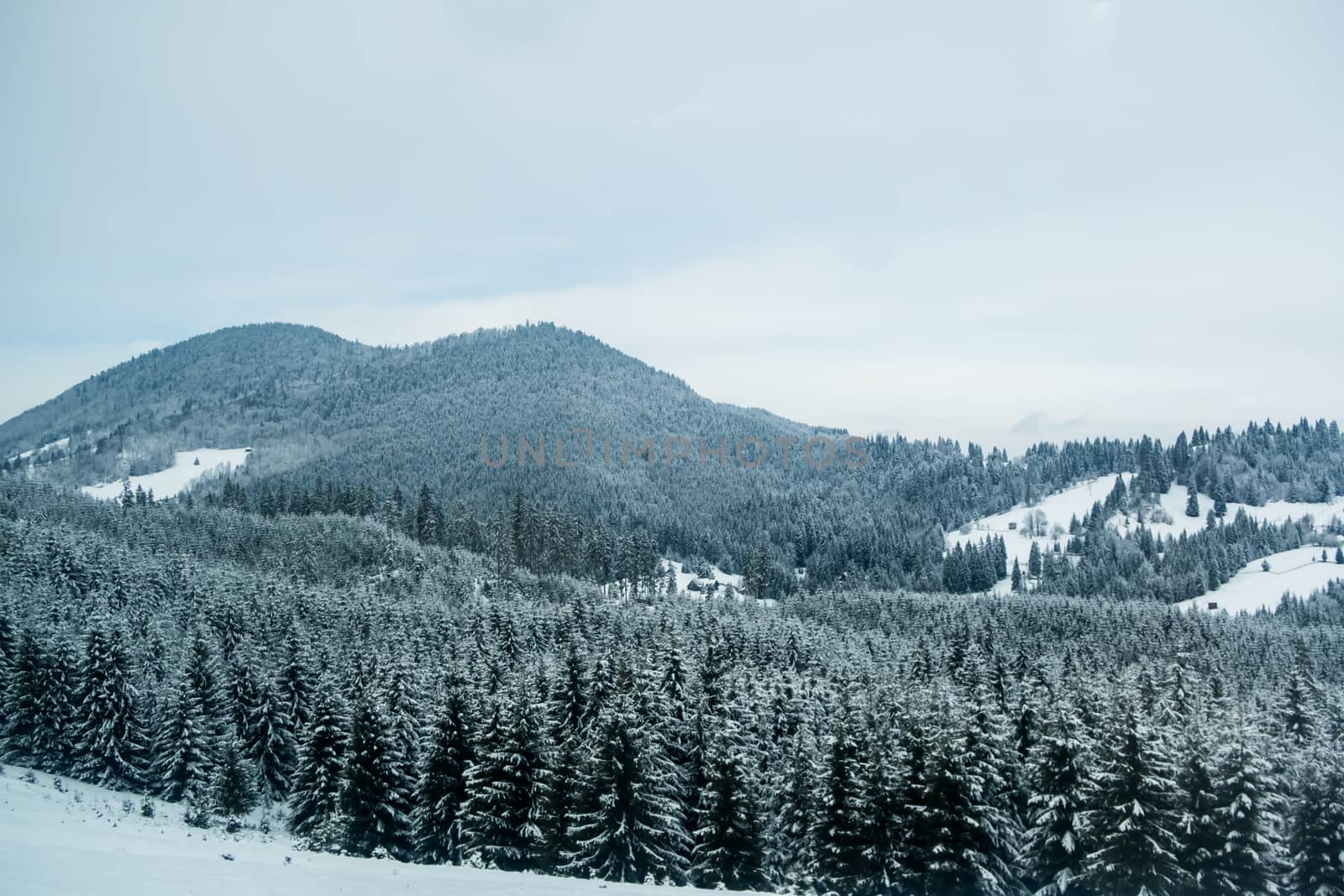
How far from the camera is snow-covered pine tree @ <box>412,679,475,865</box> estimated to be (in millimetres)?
41812

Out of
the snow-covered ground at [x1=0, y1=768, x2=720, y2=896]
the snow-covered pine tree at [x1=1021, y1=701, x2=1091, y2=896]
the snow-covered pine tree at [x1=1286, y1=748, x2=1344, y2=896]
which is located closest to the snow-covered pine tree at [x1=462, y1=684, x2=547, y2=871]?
the snow-covered ground at [x1=0, y1=768, x2=720, y2=896]

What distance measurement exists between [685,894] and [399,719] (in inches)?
1097

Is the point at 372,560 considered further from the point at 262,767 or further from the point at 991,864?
the point at 991,864

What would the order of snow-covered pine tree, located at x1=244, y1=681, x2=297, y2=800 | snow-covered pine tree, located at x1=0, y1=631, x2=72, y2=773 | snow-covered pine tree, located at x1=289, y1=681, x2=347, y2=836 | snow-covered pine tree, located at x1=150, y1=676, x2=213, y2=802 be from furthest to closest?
snow-covered pine tree, located at x1=244, y1=681, x2=297, y2=800 → snow-covered pine tree, located at x1=0, y1=631, x2=72, y2=773 → snow-covered pine tree, located at x1=150, y1=676, x2=213, y2=802 → snow-covered pine tree, located at x1=289, y1=681, x2=347, y2=836

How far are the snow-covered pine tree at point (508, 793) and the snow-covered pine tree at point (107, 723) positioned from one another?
30630 millimetres

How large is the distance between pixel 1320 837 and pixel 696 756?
85.5ft

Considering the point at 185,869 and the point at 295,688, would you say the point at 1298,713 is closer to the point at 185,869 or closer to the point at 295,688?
the point at 185,869

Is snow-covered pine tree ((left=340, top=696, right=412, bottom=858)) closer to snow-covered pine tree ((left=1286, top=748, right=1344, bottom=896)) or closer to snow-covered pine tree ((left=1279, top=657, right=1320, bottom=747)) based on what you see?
snow-covered pine tree ((left=1286, top=748, right=1344, bottom=896))

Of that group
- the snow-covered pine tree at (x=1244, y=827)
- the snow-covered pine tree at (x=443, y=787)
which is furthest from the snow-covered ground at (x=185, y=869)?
the snow-covered pine tree at (x=1244, y=827)

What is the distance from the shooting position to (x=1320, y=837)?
3278cm

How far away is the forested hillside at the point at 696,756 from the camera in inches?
1313

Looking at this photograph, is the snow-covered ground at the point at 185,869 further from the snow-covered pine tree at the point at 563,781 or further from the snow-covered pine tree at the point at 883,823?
the snow-covered pine tree at the point at 883,823

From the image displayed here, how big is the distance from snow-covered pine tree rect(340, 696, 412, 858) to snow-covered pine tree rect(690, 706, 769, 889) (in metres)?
16.7

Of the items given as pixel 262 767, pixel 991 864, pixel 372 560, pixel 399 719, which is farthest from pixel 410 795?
pixel 372 560
